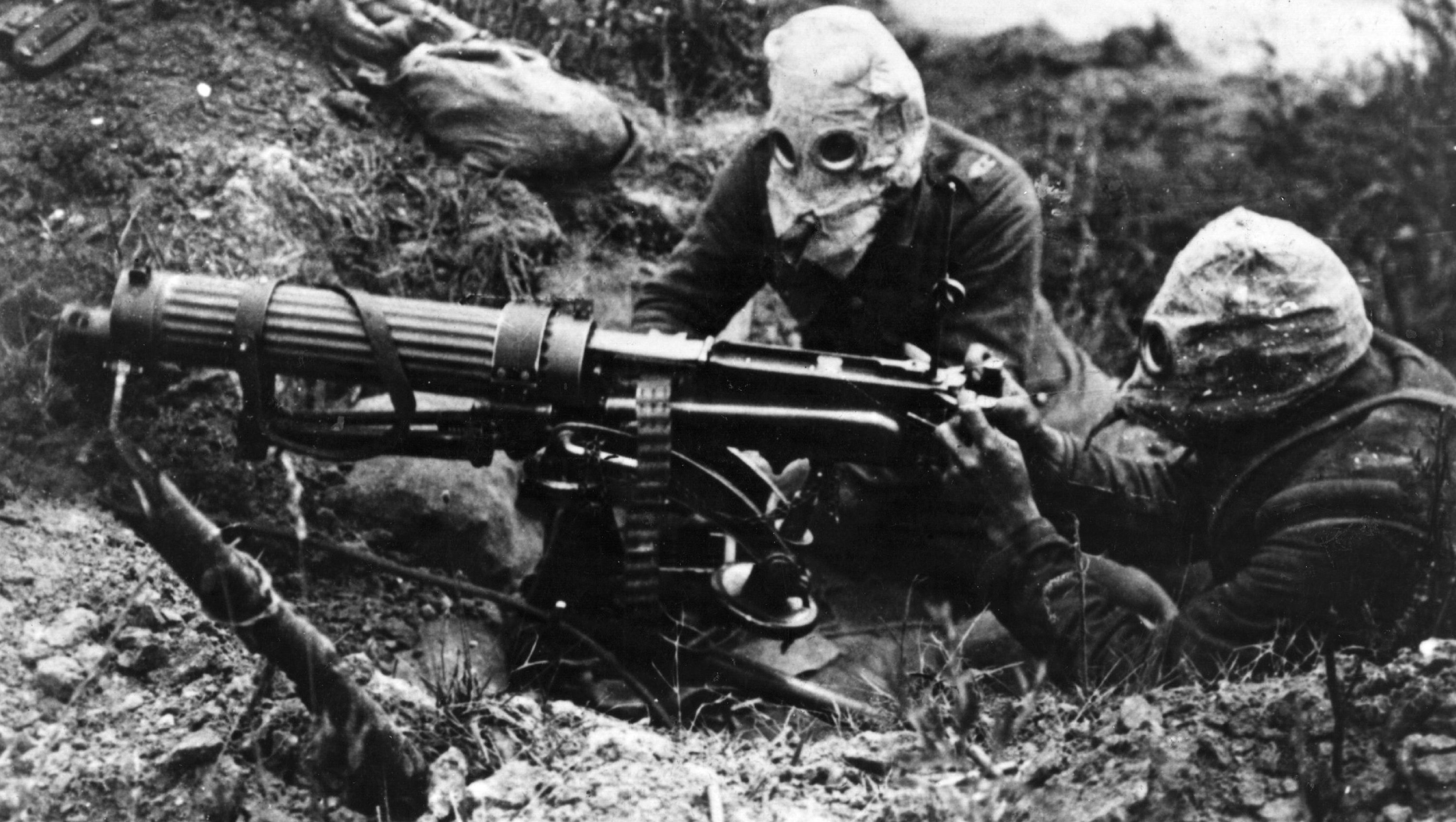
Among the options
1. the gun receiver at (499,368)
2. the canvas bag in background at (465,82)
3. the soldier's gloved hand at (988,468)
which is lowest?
the soldier's gloved hand at (988,468)

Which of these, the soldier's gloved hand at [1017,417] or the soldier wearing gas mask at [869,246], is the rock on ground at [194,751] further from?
the soldier's gloved hand at [1017,417]

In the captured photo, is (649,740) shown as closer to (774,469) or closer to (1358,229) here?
(774,469)

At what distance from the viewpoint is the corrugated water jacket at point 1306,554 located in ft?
11.1

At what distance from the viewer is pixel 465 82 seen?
5512 mm

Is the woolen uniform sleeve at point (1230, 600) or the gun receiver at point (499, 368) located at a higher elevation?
the gun receiver at point (499, 368)

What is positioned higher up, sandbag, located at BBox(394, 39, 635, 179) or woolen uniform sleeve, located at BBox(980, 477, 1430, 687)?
sandbag, located at BBox(394, 39, 635, 179)

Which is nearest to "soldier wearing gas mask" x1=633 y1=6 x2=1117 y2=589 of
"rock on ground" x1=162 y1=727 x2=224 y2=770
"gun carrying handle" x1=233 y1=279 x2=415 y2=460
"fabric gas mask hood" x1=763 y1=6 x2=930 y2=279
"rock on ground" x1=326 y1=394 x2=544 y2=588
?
"fabric gas mask hood" x1=763 y1=6 x2=930 y2=279

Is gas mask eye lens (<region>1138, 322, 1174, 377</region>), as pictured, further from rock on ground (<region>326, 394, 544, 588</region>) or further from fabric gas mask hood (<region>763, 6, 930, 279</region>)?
rock on ground (<region>326, 394, 544, 588</region>)

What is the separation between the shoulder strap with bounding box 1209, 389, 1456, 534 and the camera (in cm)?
351

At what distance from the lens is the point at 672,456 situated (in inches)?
145

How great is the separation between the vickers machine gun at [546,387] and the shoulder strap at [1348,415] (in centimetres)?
76

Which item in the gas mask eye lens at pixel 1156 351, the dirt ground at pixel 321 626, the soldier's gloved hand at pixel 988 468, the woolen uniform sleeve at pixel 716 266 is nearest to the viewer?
the dirt ground at pixel 321 626

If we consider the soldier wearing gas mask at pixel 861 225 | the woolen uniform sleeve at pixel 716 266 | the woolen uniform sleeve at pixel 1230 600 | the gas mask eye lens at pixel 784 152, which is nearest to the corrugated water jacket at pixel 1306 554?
the woolen uniform sleeve at pixel 1230 600

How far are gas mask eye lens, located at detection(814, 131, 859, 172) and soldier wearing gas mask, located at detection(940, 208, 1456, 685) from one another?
1001 mm
